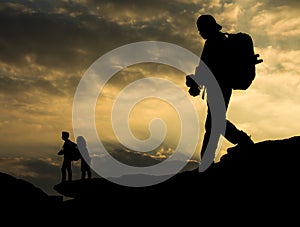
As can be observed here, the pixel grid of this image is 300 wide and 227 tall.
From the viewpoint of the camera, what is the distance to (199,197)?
11.1m

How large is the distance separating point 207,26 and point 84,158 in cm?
1604

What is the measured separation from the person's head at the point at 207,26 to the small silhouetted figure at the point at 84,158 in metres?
15.5

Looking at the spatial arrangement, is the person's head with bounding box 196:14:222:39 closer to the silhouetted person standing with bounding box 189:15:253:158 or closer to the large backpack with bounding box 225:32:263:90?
the silhouetted person standing with bounding box 189:15:253:158

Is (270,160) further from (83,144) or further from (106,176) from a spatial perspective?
(83,144)

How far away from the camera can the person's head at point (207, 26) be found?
38.7 feet

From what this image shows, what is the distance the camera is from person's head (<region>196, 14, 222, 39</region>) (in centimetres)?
1180

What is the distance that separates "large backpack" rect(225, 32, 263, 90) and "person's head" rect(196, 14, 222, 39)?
47 cm

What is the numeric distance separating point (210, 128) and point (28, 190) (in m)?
7.91

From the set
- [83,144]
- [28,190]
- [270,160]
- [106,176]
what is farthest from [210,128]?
[83,144]

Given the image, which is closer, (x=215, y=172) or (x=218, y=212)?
(x=218, y=212)

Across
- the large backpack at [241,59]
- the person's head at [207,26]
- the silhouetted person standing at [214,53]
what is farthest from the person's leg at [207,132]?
the person's head at [207,26]

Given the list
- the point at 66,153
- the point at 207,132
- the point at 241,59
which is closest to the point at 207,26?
the point at 241,59

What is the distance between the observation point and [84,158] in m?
25.8

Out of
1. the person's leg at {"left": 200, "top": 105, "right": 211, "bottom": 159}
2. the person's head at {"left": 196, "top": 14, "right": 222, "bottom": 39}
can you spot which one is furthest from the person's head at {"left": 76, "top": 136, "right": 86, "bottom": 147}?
the person's head at {"left": 196, "top": 14, "right": 222, "bottom": 39}
